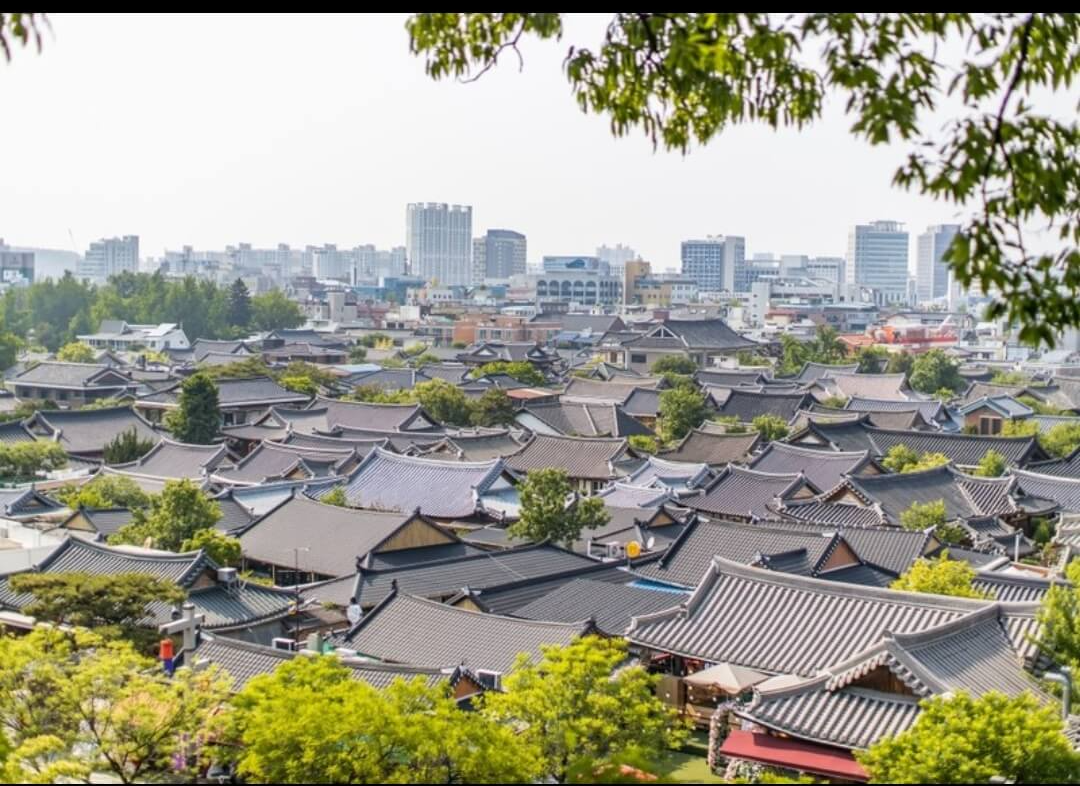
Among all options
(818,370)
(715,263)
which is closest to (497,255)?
(715,263)

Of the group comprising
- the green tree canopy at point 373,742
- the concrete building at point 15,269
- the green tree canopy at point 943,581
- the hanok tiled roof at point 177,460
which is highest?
the concrete building at point 15,269

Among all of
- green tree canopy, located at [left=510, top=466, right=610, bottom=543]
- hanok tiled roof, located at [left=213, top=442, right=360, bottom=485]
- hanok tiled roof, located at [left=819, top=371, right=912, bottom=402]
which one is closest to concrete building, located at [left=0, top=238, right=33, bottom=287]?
hanok tiled roof, located at [left=819, top=371, right=912, bottom=402]

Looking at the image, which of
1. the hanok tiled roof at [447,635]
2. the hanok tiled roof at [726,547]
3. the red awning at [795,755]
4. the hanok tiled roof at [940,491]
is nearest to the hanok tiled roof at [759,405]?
the hanok tiled roof at [940,491]

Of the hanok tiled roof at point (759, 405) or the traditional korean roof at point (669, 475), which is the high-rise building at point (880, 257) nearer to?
Answer: the hanok tiled roof at point (759, 405)

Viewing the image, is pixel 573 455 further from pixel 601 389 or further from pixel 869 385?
pixel 869 385

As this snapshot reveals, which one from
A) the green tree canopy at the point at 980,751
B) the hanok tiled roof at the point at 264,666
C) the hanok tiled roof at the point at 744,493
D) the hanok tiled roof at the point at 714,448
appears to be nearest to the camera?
the green tree canopy at the point at 980,751

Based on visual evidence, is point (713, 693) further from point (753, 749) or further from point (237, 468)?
point (237, 468)

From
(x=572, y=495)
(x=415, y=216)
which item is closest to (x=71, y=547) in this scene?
(x=572, y=495)
